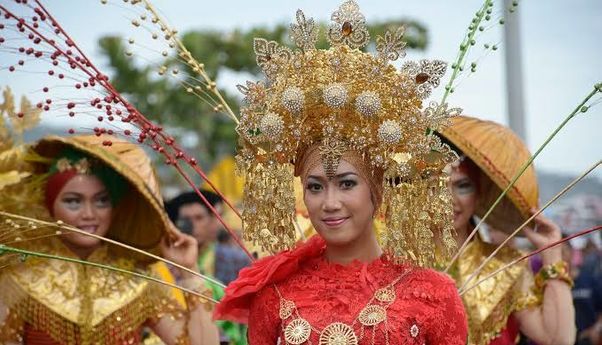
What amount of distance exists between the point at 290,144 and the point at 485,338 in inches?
79.1

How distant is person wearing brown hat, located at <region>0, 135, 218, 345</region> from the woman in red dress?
5.58ft

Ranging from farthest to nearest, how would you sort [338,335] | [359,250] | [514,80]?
[514,80], [359,250], [338,335]

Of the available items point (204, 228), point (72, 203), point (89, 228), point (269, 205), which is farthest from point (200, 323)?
point (204, 228)

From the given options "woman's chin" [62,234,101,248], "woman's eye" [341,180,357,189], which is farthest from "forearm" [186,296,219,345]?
"woman's eye" [341,180,357,189]

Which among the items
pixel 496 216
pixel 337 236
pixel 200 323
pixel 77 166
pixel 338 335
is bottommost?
pixel 338 335

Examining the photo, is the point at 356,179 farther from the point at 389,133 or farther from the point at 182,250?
the point at 182,250

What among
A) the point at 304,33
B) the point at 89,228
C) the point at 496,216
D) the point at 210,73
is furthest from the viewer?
the point at 210,73

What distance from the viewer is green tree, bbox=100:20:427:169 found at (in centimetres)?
2112

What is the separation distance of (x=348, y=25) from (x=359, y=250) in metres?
0.79

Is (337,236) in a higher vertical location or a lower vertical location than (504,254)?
lower

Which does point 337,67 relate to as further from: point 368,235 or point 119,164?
point 119,164

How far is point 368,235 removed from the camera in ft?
13.9

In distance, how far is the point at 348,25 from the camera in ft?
13.3

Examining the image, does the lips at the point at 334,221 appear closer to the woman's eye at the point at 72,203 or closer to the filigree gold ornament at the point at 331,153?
the filigree gold ornament at the point at 331,153
